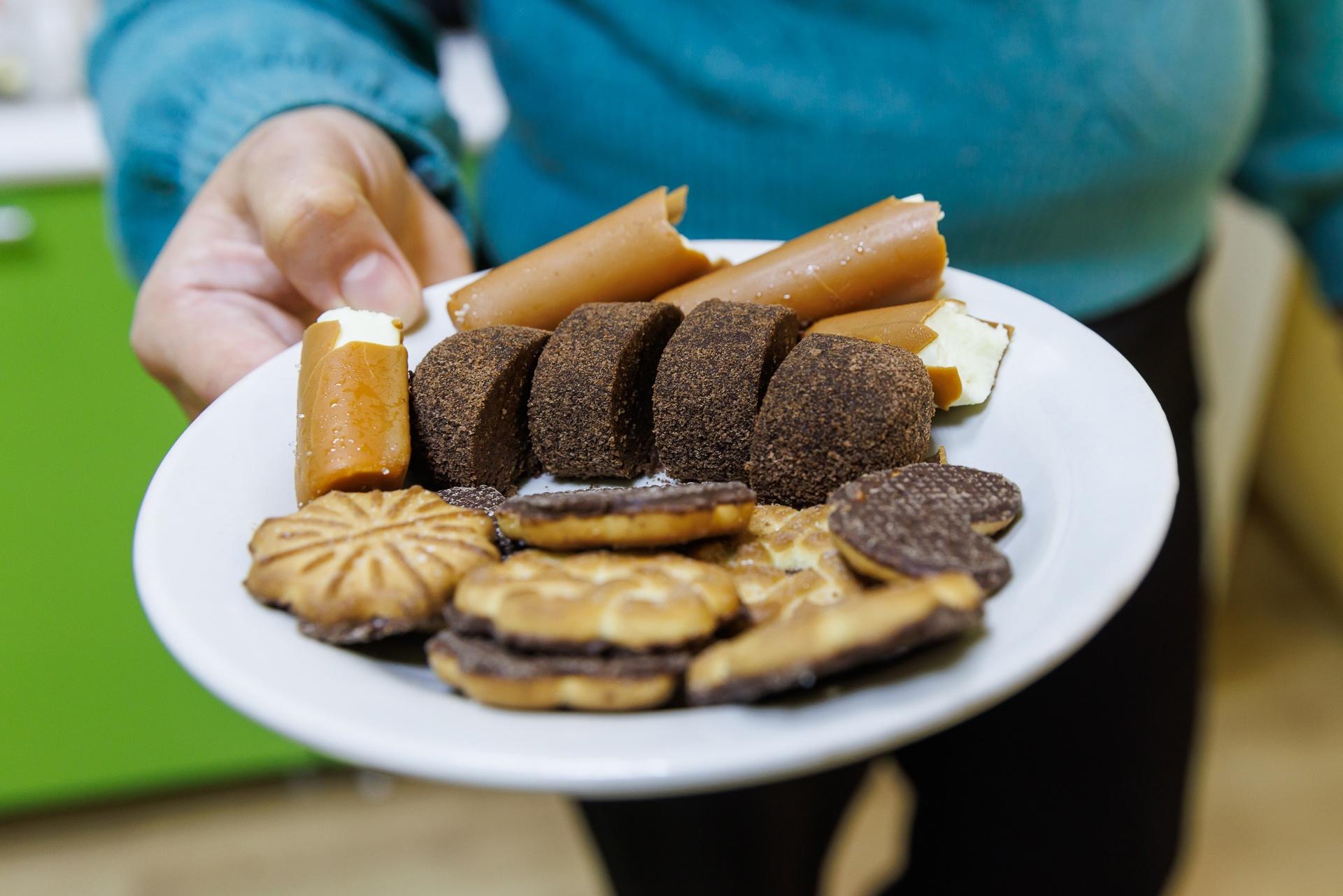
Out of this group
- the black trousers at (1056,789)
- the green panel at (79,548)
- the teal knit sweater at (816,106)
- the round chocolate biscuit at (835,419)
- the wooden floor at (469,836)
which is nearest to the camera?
the round chocolate biscuit at (835,419)

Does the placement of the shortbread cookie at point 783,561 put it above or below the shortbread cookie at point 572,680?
below

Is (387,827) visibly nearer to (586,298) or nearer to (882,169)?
(586,298)

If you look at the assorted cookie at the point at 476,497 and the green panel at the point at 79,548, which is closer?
the assorted cookie at the point at 476,497

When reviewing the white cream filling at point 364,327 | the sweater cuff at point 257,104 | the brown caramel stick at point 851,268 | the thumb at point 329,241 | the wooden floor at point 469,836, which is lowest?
the wooden floor at point 469,836

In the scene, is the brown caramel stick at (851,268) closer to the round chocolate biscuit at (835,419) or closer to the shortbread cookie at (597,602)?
the round chocolate biscuit at (835,419)

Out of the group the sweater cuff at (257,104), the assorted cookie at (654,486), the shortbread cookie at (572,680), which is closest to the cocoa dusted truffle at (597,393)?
the assorted cookie at (654,486)

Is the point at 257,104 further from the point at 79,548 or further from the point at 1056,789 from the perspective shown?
the point at 1056,789

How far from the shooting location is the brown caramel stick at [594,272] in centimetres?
104

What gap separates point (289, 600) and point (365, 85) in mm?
827

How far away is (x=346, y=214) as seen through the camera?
39.8 inches

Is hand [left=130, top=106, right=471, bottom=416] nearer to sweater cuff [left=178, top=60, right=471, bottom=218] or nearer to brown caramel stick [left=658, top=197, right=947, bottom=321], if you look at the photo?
sweater cuff [left=178, top=60, right=471, bottom=218]

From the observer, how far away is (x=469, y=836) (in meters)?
2.16

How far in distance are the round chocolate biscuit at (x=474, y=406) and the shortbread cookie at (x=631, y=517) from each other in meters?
0.20

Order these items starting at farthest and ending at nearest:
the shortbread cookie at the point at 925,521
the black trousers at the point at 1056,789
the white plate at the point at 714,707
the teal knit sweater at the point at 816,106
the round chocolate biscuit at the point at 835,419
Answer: the black trousers at the point at 1056,789
the teal knit sweater at the point at 816,106
the round chocolate biscuit at the point at 835,419
the shortbread cookie at the point at 925,521
the white plate at the point at 714,707
